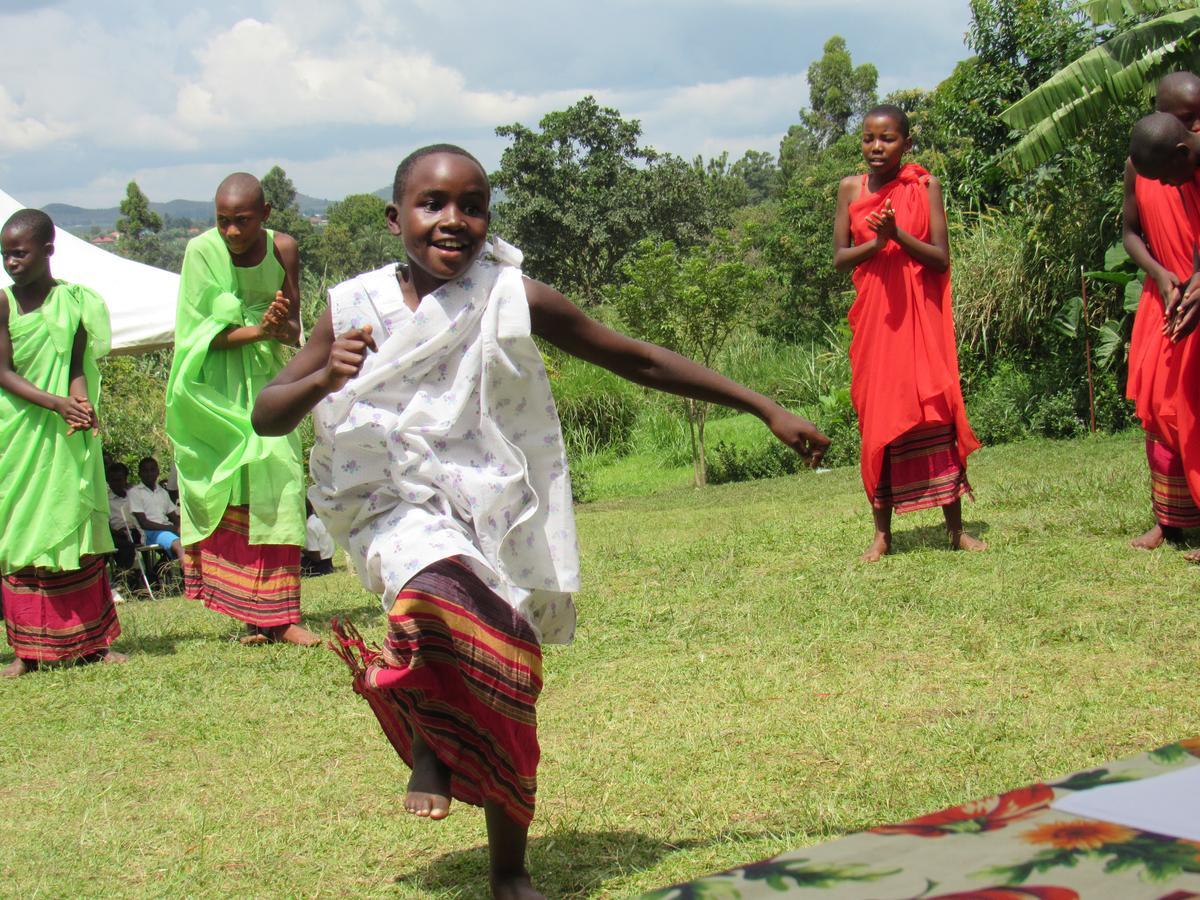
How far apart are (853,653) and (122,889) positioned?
9.50 ft

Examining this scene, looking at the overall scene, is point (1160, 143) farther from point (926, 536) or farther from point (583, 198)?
point (583, 198)

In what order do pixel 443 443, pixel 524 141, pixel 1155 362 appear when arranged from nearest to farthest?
pixel 443 443
pixel 1155 362
pixel 524 141

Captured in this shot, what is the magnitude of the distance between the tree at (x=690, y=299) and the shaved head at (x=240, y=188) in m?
9.98

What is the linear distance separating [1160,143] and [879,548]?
2.54 metres

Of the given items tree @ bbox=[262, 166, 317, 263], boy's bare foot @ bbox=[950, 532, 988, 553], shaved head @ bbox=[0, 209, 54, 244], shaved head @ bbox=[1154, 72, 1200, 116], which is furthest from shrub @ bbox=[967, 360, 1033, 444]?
tree @ bbox=[262, 166, 317, 263]

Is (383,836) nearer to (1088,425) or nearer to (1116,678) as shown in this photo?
(1116,678)

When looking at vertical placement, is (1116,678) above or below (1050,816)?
below

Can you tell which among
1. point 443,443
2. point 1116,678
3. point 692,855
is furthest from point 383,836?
point 1116,678

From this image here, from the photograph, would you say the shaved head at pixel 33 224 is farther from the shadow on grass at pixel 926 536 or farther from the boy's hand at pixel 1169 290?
the boy's hand at pixel 1169 290

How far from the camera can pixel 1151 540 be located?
21.9 feet

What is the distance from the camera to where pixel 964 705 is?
438 cm

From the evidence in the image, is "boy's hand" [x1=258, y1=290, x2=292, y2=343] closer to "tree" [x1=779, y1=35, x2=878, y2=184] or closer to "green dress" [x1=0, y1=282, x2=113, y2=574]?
"green dress" [x1=0, y1=282, x2=113, y2=574]

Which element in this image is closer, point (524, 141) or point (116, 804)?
point (116, 804)

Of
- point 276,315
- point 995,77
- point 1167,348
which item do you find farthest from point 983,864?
point 995,77
